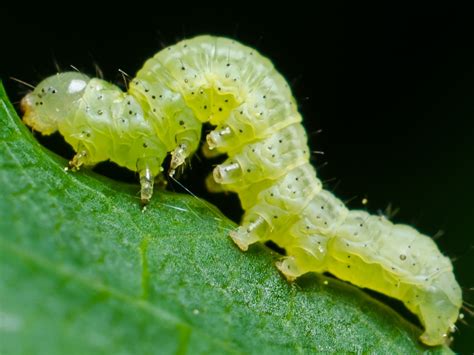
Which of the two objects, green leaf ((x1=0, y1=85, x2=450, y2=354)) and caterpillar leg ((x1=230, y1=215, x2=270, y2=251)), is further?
caterpillar leg ((x1=230, y1=215, x2=270, y2=251))

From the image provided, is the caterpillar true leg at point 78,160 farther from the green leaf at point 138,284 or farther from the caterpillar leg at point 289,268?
the caterpillar leg at point 289,268

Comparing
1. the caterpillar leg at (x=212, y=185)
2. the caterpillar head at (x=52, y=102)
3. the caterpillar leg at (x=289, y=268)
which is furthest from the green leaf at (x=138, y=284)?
the caterpillar leg at (x=212, y=185)

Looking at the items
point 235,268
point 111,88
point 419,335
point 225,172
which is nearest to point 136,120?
point 111,88

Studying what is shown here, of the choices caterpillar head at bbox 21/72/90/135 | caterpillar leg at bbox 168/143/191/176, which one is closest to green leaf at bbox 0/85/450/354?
caterpillar leg at bbox 168/143/191/176

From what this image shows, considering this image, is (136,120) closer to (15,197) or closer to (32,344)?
(15,197)

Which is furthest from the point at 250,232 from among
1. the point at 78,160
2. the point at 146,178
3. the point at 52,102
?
the point at 52,102

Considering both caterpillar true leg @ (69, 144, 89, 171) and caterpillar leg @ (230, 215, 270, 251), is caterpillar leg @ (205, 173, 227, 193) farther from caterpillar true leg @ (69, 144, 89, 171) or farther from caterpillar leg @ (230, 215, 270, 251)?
caterpillar true leg @ (69, 144, 89, 171)
